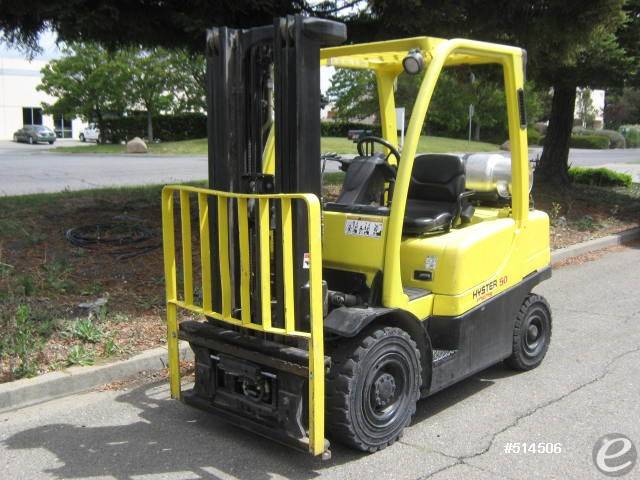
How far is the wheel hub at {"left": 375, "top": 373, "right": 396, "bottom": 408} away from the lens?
3970 mm

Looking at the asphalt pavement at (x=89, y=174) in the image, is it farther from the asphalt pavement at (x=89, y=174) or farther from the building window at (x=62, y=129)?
the building window at (x=62, y=129)

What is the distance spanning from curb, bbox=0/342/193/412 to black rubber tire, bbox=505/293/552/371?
2.62m

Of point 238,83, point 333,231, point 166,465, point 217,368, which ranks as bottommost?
point 166,465

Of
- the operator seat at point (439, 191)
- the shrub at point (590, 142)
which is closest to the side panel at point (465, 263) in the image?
the operator seat at point (439, 191)

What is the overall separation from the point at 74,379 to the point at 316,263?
99.7 inches

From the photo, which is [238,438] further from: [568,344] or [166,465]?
[568,344]

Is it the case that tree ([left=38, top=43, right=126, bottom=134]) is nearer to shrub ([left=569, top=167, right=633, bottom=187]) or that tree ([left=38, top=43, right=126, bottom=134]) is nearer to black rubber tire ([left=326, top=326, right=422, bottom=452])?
shrub ([left=569, top=167, right=633, bottom=187])

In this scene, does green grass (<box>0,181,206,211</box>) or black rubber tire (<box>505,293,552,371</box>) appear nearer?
black rubber tire (<box>505,293,552,371</box>)

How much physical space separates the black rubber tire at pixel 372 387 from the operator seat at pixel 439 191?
107 centimetres

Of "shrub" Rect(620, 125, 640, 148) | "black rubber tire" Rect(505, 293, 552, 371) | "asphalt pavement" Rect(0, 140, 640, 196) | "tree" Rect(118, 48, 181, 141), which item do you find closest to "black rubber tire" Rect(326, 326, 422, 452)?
"black rubber tire" Rect(505, 293, 552, 371)

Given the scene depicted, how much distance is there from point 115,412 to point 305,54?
108 inches

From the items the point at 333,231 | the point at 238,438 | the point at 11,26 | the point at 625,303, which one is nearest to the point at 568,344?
the point at 625,303

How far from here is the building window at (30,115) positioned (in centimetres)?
5797

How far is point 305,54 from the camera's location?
12.0ft
